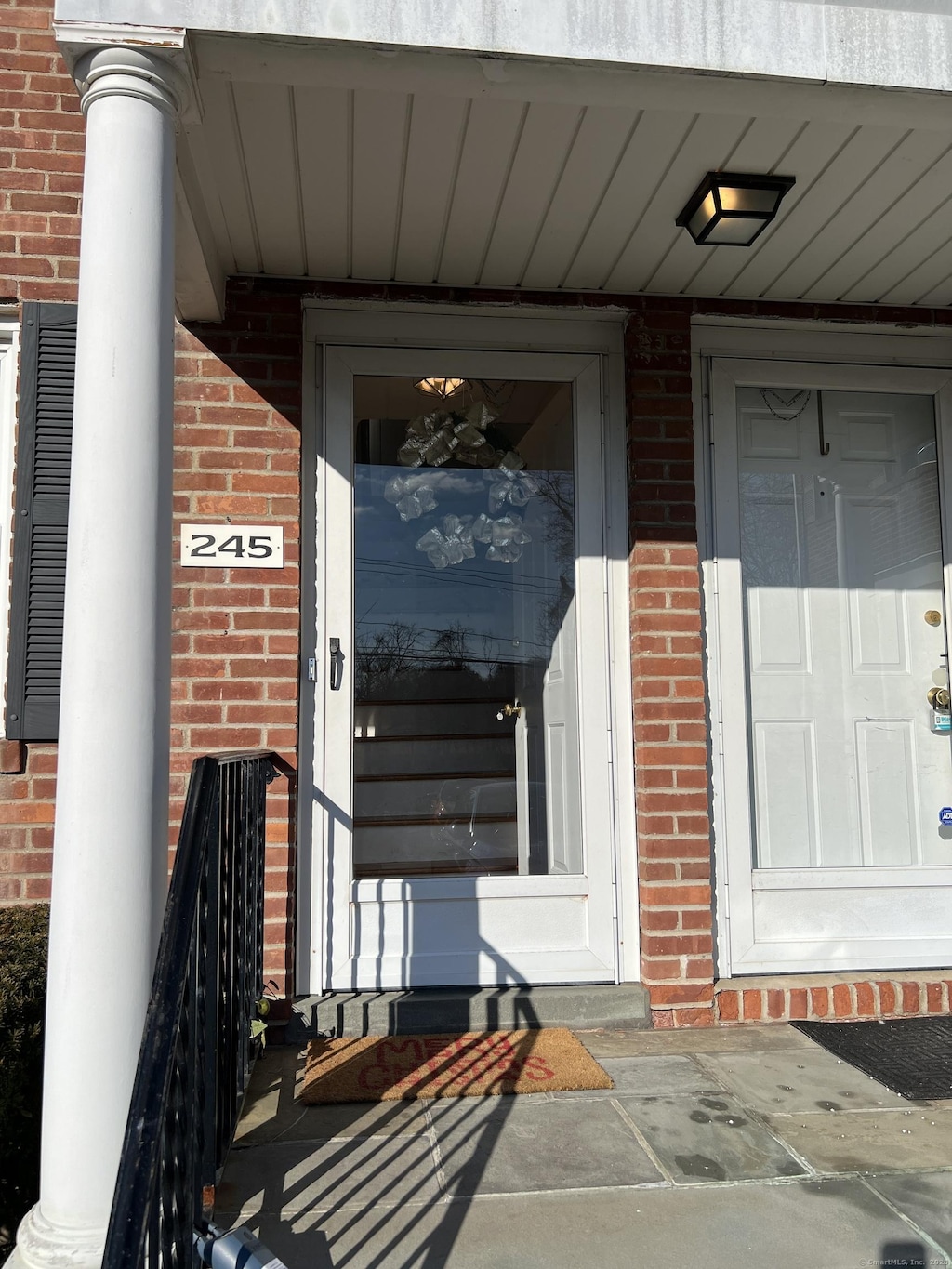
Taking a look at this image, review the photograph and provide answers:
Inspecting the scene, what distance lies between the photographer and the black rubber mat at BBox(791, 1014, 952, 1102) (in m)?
2.80

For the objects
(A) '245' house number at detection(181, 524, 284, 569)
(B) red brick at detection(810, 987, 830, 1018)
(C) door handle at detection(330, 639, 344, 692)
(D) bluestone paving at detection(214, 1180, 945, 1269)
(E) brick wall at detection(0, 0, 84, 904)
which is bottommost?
(D) bluestone paving at detection(214, 1180, 945, 1269)

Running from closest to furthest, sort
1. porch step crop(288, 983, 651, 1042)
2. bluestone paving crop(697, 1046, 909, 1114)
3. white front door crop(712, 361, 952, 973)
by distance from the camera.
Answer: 1. bluestone paving crop(697, 1046, 909, 1114)
2. porch step crop(288, 983, 651, 1042)
3. white front door crop(712, 361, 952, 973)

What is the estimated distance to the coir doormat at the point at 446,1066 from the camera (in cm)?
273

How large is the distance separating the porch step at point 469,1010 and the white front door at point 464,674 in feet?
0.20

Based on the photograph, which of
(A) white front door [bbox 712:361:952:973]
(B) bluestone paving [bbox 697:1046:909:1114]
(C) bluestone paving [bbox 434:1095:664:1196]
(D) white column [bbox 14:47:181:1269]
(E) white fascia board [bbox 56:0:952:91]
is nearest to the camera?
(D) white column [bbox 14:47:181:1269]

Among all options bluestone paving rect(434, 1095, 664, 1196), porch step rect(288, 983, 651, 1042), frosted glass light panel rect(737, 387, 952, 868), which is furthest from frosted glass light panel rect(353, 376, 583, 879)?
bluestone paving rect(434, 1095, 664, 1196)

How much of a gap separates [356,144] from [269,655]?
156 cm

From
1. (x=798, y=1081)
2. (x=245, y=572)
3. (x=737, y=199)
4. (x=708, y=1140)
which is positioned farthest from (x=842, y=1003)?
(x=737, y=199)

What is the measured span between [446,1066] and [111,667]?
1.68 m

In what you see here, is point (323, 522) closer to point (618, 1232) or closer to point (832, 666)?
point (832, 666)

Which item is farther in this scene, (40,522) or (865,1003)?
(865,1003)

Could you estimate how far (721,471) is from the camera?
144 inches

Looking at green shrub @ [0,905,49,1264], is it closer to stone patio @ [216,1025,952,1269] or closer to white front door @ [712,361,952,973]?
stone patio @ [216,1025,952,1269]

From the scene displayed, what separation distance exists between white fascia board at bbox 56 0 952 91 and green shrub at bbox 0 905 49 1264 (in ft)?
7.12
